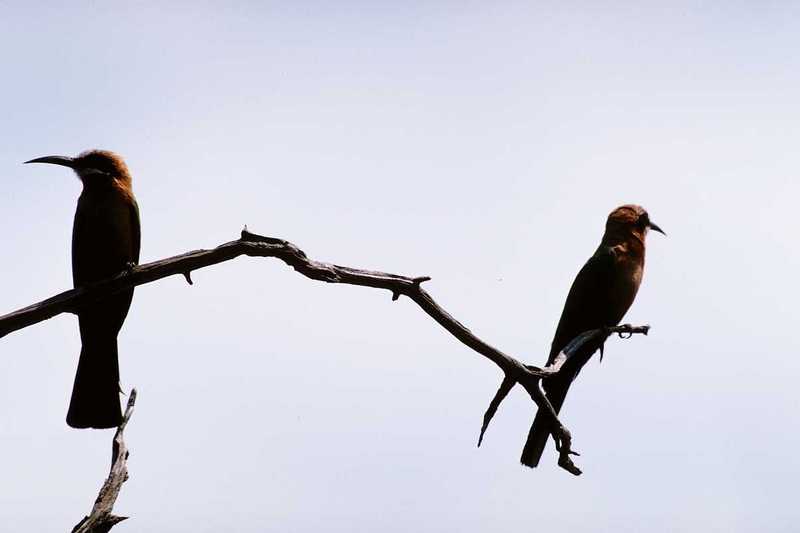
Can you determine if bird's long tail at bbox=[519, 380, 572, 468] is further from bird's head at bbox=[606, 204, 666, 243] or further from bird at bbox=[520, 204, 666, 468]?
bird's head at bbox=[606, 204, 666, 243]

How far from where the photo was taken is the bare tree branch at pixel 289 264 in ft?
11.9

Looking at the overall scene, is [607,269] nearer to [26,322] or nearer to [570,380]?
[570,380]

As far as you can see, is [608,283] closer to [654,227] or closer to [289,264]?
[654,227]

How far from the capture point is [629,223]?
22.1 feet

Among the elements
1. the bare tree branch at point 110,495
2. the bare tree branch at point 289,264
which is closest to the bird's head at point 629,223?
the bare tree branch at point 289,264

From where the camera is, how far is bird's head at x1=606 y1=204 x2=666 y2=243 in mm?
6711

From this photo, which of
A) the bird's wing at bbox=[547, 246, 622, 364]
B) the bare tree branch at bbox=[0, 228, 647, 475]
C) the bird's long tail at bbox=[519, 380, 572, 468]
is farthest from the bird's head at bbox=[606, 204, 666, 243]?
the bare tree branch at bbox=[0, 228, 647, 475]

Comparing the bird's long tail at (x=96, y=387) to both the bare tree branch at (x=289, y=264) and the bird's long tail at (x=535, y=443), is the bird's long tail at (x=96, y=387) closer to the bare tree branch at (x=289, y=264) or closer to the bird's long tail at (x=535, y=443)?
the bare tree branch at (x=289, y=264)

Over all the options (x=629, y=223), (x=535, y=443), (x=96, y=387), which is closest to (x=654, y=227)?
(x=629, y=223)

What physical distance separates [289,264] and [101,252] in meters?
1.95

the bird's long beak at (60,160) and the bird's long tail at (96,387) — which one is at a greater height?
the bird's long beak at (60,160)

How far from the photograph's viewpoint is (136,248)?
17.9 feet

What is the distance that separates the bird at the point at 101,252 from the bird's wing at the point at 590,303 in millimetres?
2839

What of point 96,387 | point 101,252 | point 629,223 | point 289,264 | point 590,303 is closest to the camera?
point 289,264
